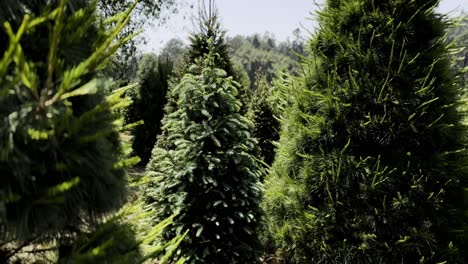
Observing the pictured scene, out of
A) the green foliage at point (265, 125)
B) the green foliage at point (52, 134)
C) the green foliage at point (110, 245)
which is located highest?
the green foliage at point (52, 134)

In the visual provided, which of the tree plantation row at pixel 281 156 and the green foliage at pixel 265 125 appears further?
the green foliage at pixel 265 125

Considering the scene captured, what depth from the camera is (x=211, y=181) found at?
4840 mm

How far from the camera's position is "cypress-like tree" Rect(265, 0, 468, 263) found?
347 centimetres

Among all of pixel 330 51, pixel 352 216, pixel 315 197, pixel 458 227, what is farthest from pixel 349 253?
pixel 330 51

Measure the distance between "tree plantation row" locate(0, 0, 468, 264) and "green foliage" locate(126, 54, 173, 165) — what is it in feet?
33.6

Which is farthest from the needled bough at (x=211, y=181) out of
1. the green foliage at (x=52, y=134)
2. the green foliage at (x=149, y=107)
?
the green foliage at (x=149, y=107)

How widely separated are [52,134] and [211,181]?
3501mm

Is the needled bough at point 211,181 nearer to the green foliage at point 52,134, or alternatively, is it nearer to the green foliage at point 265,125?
the green foliage at point 52,134

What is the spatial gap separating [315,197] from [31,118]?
10.2ft

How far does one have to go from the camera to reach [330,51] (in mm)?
4004

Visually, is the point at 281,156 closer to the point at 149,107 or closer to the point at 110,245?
the point at 110,245

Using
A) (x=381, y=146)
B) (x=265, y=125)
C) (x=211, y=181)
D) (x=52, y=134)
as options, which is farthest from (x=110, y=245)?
(x=265, y=125)

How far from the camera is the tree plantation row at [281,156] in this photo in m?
1.53

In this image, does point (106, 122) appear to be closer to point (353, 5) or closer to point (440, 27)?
point (353, 5)
